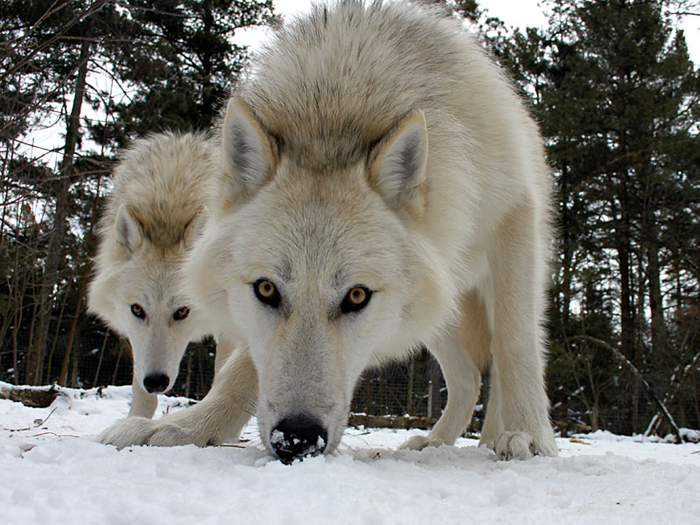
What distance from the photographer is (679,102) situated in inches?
650

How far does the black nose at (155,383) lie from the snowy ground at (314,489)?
2.27 metres

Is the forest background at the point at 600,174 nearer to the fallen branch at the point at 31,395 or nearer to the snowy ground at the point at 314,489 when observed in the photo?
the fallen branch at the point at 31,395

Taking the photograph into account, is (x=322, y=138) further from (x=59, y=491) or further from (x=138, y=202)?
(x=138, y=202)

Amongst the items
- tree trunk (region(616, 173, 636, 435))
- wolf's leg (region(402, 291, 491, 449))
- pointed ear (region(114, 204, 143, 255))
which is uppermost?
tree trunk (region(616, 173, 636, 435))

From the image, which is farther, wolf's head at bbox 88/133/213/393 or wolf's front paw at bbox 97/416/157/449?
wolf's head at bbox 88/133/213/393

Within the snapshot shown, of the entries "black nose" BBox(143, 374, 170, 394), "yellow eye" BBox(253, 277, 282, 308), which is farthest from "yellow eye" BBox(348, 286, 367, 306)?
"black nose" BBox(143, 374, 170, 394)

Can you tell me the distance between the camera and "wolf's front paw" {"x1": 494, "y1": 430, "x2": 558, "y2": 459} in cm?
265

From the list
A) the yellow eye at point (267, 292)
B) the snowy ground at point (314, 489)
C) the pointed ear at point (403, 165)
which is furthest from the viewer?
the pointed ear at point (403, 165)

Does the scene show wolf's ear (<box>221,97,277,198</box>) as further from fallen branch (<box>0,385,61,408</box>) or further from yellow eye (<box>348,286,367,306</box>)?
fallen branch (<box>0,385,61,408</box>)

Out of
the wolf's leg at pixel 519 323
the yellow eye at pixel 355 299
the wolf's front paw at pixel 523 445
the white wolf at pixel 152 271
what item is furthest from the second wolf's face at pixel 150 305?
the wolf's front paw at pixel 523 445

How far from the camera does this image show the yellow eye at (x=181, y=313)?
474cm

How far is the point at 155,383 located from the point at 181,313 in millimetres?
609

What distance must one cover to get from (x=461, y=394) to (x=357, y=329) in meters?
2.05

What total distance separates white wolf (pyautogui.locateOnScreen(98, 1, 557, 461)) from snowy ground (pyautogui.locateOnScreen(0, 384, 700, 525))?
257 mm
